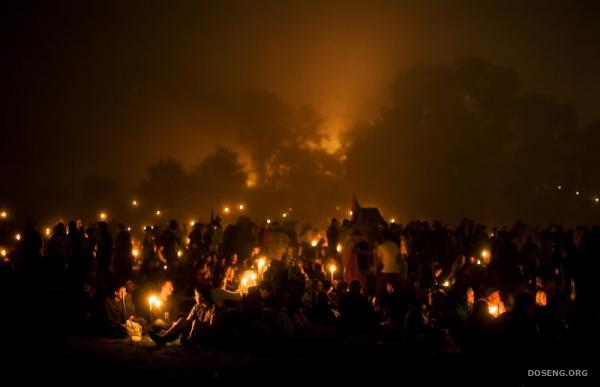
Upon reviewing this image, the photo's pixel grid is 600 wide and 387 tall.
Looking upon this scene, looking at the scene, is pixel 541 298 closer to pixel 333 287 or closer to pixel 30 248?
pixel 333 287

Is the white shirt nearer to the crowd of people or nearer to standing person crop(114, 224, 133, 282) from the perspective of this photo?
the crowd of people

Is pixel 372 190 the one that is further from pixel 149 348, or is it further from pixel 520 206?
pixel 149 348

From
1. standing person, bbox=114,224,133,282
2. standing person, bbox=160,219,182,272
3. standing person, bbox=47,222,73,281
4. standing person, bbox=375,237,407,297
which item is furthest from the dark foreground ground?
standing person, bbox=47,222,73,281

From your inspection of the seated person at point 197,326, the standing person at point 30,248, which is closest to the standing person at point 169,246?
the standing person at point 30,248

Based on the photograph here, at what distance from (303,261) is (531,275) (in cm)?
624

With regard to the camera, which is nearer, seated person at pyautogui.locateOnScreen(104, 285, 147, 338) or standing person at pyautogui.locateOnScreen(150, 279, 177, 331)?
seated person at pyautogui.locateOnScreen(104, 285, 147, 338)

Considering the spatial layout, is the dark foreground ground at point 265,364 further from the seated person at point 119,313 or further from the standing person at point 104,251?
the standing person at point 104,251

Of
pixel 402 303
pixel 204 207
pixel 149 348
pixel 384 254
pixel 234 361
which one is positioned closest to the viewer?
pixel 234 361

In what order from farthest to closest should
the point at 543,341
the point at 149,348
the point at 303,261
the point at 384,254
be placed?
the point at 303,261 → the point at 384,254 → the point at 149,348 → the point at 543,341

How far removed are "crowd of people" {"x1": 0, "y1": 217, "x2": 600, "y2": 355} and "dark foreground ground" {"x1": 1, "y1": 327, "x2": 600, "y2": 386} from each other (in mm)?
284

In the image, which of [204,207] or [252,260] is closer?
[252,260]

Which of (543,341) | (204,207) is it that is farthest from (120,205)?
(543,341)

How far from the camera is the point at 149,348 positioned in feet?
31.9

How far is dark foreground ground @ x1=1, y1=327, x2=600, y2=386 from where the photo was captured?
7570mm
